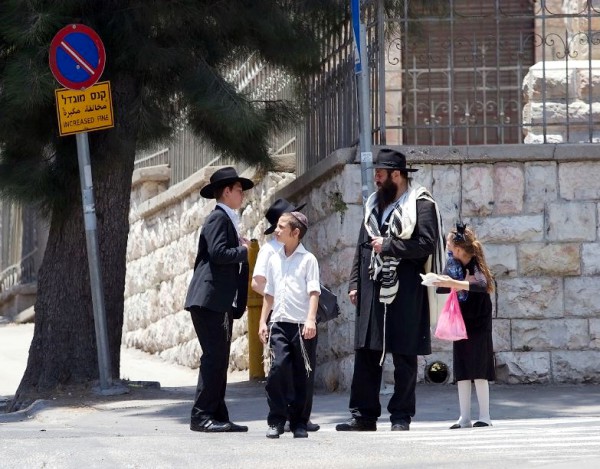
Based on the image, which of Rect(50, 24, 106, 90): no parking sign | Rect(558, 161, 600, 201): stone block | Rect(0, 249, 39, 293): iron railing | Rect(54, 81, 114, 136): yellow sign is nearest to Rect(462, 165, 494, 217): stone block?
Rect(558, 161, 600, 201): stone block

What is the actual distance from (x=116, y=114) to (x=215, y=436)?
408cm

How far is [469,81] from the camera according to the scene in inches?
497

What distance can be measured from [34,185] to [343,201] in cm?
235

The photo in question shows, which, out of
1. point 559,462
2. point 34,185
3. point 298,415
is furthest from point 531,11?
point 559,462

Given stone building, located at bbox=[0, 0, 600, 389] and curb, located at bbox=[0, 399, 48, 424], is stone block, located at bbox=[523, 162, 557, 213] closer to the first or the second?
stone building, located at bbox=[0, 0, 600, 389]

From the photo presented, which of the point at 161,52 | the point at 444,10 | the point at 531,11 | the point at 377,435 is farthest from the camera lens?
the point at 531,11

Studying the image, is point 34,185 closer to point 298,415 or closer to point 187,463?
point 298,415

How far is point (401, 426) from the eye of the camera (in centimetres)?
884

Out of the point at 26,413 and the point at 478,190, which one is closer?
the point at 26,413

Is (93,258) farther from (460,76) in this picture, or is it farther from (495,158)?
(460,76)

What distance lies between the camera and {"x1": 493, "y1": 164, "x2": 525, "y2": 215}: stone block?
11453 millimetres

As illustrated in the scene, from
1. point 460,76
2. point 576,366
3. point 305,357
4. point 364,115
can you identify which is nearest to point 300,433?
point 305,357

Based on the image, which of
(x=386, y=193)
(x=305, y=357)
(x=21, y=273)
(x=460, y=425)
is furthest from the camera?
(x=21, y=273)

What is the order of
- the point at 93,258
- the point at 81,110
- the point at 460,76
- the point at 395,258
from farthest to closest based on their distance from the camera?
1. the point at 460,76
2. the point at 93,258
3. the point at 81,110
4. the point at 395,258
